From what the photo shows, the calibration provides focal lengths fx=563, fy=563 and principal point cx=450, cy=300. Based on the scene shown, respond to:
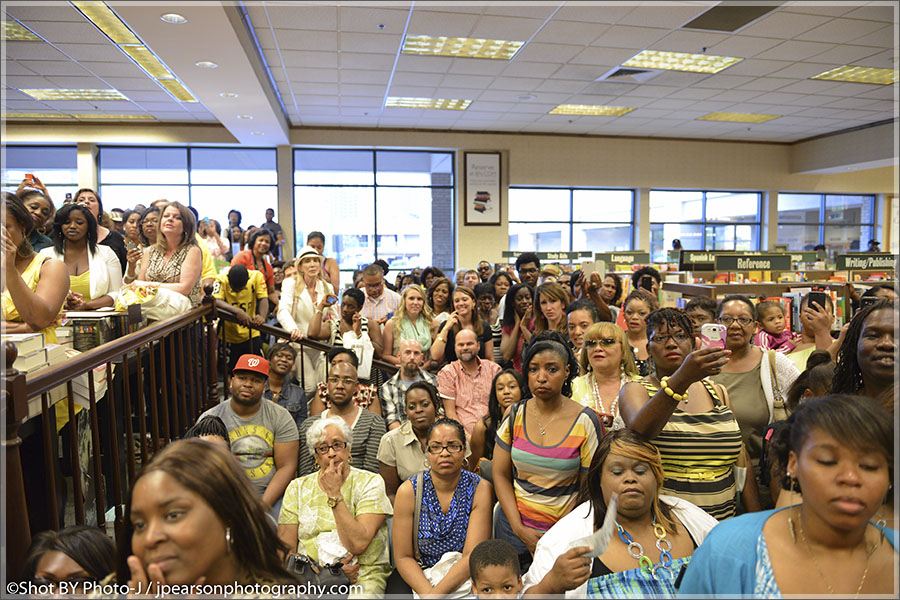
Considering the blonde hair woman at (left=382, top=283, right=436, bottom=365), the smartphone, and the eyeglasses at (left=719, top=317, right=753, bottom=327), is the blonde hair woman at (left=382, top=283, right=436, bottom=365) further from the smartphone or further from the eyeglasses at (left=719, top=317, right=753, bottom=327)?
the smartphone

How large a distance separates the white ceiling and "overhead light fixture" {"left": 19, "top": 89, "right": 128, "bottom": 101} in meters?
0.26

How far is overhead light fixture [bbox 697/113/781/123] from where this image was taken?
33.8ft

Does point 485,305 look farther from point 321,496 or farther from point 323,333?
point 321,496

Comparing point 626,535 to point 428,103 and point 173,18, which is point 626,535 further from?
point 428,103

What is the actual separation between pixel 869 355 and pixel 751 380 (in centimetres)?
90

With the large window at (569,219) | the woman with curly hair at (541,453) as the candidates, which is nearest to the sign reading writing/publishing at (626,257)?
the large window at (569,219)

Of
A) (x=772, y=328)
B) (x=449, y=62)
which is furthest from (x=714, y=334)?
(x=449, y=62)

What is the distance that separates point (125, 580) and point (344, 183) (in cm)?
1065

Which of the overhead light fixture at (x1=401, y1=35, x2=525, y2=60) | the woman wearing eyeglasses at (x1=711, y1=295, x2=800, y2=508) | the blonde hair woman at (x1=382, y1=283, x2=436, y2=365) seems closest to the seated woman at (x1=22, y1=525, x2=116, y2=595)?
the woman wearing eyeglasses at (x1=711, y1=295, x2=800, y2=508)

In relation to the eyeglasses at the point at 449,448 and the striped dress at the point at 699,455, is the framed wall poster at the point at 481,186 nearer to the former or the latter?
the eyeglasses at the point at 449,448

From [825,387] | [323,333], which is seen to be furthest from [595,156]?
[825,387]

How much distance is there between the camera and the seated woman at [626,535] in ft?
5.41

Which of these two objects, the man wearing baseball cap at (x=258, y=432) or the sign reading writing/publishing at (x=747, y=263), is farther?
the sign reading writing/publishing at (x=747, y=263)

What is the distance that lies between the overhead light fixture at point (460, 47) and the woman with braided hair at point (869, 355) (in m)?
5.59
